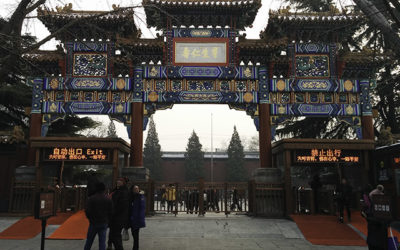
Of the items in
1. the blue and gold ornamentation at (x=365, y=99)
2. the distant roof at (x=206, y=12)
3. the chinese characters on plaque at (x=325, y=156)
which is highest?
the distant roof at (x=206, y=12)

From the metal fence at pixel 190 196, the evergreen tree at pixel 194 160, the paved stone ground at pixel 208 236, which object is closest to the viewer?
the paved stone ground at pixel 208 236

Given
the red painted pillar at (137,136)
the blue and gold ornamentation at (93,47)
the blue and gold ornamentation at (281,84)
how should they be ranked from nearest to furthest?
1. the red painted pillar at (137,136)
2. the blue and gold ornamentation at (281,84)
3. the blue and gold ornamentation at (93,47)

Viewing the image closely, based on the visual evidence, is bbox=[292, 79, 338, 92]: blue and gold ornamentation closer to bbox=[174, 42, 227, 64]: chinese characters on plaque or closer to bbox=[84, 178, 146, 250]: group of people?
bbox=[174, 42, 227, 64]: chinese characters on plaque

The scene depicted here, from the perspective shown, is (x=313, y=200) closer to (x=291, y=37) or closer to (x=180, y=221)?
(x=180, y=221)

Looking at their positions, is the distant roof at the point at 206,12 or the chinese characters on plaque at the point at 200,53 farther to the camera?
the chinese characters on plaque at the point at 200,53

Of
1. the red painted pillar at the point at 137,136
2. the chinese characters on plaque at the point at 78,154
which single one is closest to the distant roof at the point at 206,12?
the red painted pillar at the point at 137,136

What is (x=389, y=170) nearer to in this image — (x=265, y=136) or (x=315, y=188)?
(x=315, y=188)

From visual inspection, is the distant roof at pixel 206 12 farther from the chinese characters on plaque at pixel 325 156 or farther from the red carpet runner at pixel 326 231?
the red carpet runner at pixel 326 231

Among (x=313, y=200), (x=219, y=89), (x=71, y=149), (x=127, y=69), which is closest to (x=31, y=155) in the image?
(x=71, y=149)

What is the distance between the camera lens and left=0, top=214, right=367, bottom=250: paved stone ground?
28.0ft

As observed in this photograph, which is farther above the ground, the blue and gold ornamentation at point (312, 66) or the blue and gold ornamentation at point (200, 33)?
the blue and gold ornamentation at point (200, 33)

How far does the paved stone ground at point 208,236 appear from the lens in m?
8.55

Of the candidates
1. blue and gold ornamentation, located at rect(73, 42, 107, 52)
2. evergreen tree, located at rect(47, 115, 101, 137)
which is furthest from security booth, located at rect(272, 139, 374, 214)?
evergreen tree, located at rect(47, 115, 101, 137)

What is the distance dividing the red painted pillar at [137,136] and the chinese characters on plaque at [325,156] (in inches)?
243
